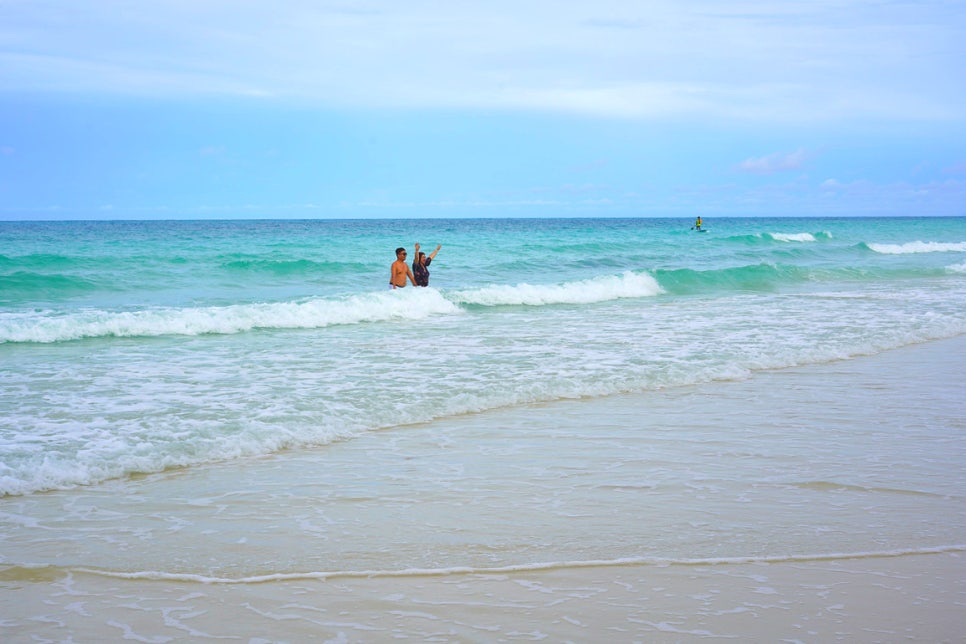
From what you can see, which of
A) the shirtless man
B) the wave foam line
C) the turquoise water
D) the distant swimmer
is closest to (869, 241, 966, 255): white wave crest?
the turquoise water

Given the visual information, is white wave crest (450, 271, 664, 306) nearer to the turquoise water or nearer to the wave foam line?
the turquoise water

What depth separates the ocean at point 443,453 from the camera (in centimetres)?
438

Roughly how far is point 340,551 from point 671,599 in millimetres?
1699

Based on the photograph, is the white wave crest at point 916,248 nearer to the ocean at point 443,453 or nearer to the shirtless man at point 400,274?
the ocean at point 443,453

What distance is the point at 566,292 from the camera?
70.6 ft

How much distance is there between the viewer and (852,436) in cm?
695

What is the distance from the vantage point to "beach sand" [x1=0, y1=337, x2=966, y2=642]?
11.9ft

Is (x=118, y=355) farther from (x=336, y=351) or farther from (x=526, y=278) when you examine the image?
(x=526, y=278)

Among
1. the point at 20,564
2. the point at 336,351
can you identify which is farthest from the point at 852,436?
the point at 336,351

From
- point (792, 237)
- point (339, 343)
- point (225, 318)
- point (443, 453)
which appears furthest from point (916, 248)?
point (443, 453)

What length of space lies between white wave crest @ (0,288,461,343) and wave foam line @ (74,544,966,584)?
409 inches

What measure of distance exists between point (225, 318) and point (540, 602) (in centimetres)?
1217

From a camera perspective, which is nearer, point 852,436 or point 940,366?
point 852,436

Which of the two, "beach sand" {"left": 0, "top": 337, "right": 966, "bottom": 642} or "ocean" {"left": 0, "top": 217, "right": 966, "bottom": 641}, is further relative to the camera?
"ocean" {"left": 0, "top": 217, "right": 966, "bottom": 641}
